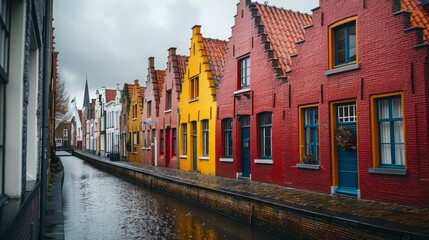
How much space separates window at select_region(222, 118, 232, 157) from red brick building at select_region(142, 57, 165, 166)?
10685 mm

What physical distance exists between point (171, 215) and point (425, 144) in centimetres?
756

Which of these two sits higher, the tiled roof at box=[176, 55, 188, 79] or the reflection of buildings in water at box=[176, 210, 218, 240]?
the tiled roof at box=[176, 55, 188, 79]

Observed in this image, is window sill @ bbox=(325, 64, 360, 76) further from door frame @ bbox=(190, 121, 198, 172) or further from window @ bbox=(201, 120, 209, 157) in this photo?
door frame @ bbox=(190, 121, 198, 172)

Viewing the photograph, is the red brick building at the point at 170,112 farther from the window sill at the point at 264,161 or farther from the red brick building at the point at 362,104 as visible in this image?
the red brick building at the point at 362,104

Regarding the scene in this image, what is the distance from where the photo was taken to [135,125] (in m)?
36.1

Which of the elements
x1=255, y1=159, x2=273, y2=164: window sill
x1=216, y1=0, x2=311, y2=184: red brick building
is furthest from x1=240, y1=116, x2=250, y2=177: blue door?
x1=255, y1=159, x2=273, y2=164: window sill

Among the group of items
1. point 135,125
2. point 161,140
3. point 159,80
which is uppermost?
point 159,80

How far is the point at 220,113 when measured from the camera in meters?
19.0

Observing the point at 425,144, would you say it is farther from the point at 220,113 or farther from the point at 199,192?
the point at 220,113

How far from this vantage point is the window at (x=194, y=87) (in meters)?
22.5

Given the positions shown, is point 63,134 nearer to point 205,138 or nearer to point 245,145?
point 205,138

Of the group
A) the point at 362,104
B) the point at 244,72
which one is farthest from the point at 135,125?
the point at 362,104

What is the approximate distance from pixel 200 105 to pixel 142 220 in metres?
10.4

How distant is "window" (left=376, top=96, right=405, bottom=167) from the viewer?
10.1 meters
